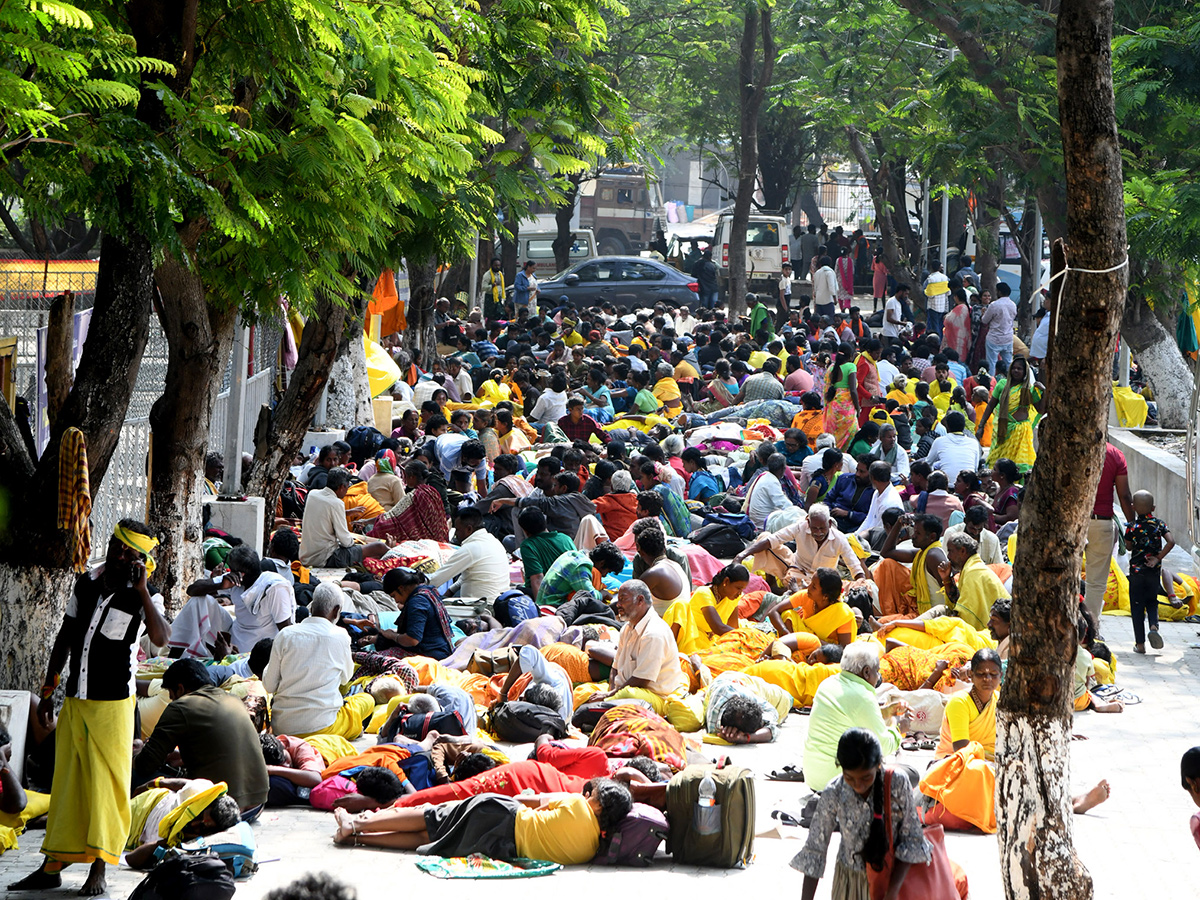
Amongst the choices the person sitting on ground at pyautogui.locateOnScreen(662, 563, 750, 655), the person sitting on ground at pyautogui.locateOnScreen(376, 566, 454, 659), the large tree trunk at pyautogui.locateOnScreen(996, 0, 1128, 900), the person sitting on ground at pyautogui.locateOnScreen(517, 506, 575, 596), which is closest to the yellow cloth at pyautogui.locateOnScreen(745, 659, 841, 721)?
the person sitting on ground at pyautogui.locateOnScreen(662, 563, 750, 655)

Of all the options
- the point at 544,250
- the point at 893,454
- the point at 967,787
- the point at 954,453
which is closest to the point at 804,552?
the point at 954,453

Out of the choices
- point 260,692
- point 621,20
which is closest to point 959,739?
point 260,692

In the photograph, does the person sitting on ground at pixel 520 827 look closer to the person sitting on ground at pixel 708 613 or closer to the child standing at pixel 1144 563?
the person sitting on ground at pixel 708 613

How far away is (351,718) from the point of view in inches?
308

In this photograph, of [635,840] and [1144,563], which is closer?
[635,840]

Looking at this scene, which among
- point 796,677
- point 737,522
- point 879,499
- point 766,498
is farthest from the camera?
point 766,498

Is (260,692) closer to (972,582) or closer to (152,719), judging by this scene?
(152,719)

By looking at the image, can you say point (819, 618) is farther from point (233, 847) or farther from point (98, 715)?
point (98, 715)

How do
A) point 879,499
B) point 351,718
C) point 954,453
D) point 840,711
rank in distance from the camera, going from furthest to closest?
point 954,453 → point 879,499 → point 351,718 → point 840,711

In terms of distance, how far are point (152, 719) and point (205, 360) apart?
243cm

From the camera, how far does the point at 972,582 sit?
31.6 feet

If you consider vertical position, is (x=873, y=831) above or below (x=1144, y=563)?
below

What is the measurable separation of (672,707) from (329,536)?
4.44 metres

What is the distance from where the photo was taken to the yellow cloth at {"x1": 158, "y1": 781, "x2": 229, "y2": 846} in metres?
6.12
